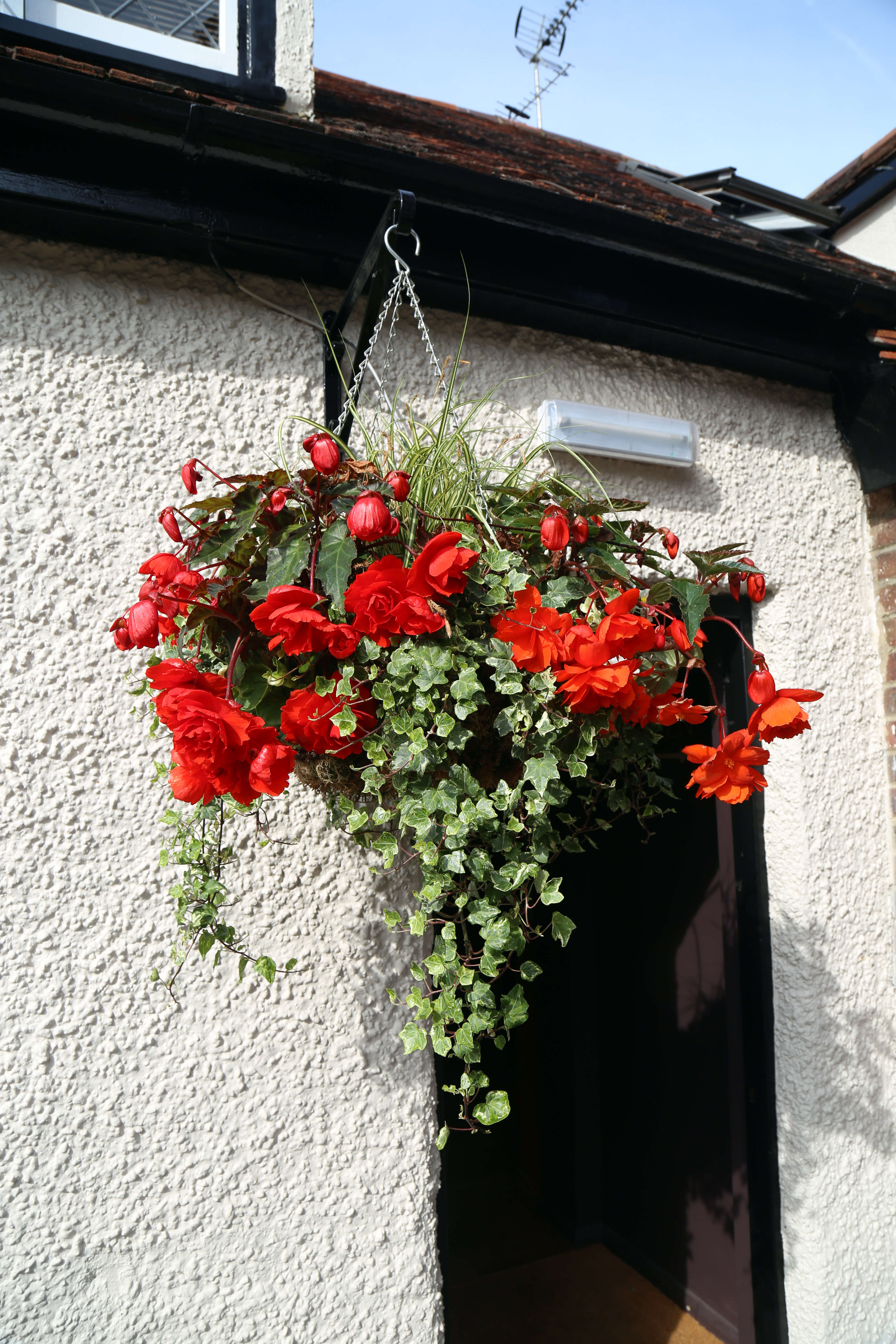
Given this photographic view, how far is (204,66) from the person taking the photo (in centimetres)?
192

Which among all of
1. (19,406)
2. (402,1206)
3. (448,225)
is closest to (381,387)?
(448,225)

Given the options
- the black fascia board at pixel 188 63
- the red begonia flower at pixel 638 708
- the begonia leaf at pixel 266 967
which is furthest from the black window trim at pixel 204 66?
the begonia leaf at pixel 266 967

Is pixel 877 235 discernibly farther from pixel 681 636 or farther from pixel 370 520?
pixel 370 520

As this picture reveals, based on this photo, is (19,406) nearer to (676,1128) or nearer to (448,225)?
(448,225)

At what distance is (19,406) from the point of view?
5.37 feet

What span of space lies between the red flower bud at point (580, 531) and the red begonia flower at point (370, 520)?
0.34 metres

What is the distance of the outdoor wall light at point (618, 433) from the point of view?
81.4 inches

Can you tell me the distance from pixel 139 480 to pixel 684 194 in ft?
9.31

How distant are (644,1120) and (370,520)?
3243 millimetres

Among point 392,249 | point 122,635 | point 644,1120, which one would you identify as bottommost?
point 644,1120

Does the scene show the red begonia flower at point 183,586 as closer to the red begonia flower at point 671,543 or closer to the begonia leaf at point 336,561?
the begonia leaf at point 336,561

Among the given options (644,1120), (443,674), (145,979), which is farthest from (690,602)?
(644,1120)

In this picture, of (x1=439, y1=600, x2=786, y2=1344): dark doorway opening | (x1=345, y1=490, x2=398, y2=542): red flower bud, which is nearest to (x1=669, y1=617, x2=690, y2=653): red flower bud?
(x1=345, y1=490, x2=398, y2=542): red flower bud

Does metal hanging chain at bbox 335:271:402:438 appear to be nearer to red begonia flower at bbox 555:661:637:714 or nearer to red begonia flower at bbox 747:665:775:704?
red begonia flower at bbox 555:661:637:714
